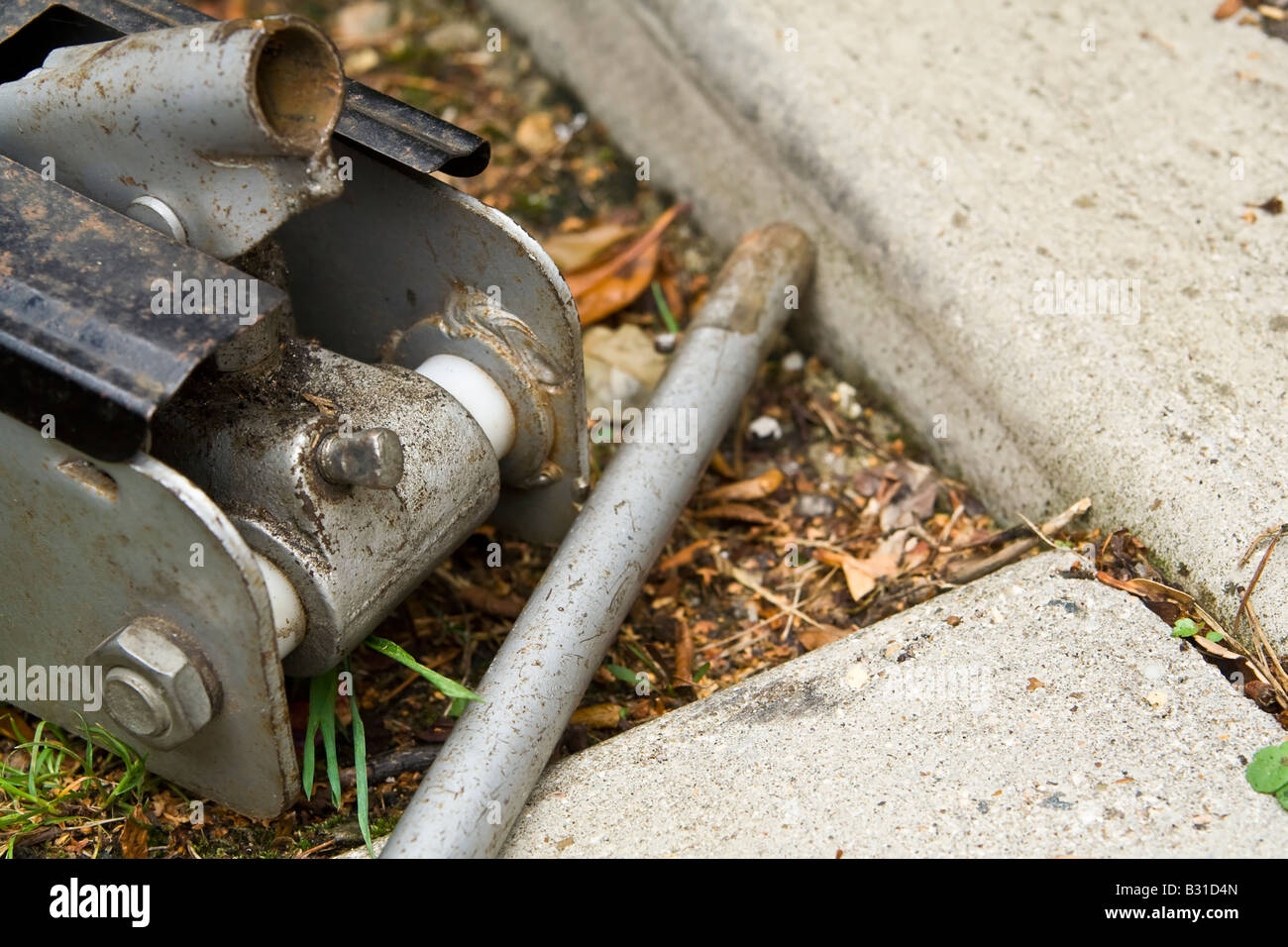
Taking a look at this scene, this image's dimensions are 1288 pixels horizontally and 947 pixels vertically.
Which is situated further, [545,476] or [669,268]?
[669,268]

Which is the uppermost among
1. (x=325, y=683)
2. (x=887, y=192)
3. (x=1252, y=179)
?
(x=1252, y=179)

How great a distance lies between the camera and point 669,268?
2830mm

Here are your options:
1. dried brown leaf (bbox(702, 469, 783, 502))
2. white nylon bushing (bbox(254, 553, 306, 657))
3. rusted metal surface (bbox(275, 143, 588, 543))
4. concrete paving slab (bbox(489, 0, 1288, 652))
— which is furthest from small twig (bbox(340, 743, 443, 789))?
concrete paving slab (bbox(489, 0, 1288, 652))

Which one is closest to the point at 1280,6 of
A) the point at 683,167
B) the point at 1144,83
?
the point at 1144,83

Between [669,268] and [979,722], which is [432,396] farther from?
[669,268]

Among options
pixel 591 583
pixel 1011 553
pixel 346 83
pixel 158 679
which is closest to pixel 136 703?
pixel 158 679

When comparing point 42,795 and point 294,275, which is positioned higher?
point 294,275

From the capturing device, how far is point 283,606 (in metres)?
1.53

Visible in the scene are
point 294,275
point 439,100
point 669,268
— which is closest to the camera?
point 294,275

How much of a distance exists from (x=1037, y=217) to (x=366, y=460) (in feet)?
4.78

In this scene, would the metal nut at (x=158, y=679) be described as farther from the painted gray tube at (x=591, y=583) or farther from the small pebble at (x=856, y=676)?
the small pebble at (x=856, y=676)

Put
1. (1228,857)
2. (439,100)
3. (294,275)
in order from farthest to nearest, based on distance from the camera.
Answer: (439,100) → (294,275) → (1228,857)

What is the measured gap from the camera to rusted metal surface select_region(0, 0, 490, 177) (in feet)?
5.50

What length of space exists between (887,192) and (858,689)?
113 centimetres
